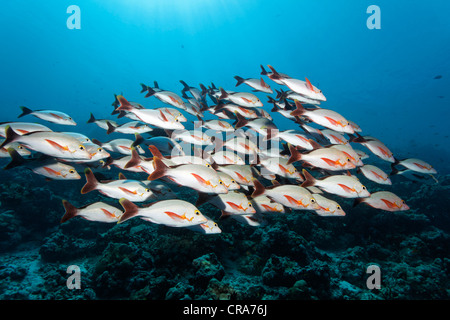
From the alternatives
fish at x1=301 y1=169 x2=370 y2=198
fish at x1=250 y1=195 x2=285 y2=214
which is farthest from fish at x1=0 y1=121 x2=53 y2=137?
fish at x1=301 y1=169 x2=370 y2=198

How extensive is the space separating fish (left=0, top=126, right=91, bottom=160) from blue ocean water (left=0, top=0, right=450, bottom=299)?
3493 mm

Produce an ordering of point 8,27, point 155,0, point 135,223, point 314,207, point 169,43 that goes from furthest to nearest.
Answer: point 169,43 < point 8,27 < point 155,0 < point 135,223 < point 314,207

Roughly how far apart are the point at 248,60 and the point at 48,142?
12689 cm

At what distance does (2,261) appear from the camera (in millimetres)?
6805

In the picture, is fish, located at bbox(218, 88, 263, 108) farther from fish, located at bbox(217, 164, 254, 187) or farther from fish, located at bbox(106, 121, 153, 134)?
fish, located at bbox(106, 121, 153, 134)

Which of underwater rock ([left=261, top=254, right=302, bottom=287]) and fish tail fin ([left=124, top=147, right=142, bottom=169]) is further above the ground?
fish tail fin ([left=124, top=147, right=142, bottom=169])

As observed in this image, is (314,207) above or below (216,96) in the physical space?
below

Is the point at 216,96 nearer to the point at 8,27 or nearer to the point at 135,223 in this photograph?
the point at 135,223

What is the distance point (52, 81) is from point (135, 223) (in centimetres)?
22136

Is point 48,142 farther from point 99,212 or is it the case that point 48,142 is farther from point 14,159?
point 99,212

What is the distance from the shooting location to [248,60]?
380ft

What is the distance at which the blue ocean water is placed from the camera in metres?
15.0
